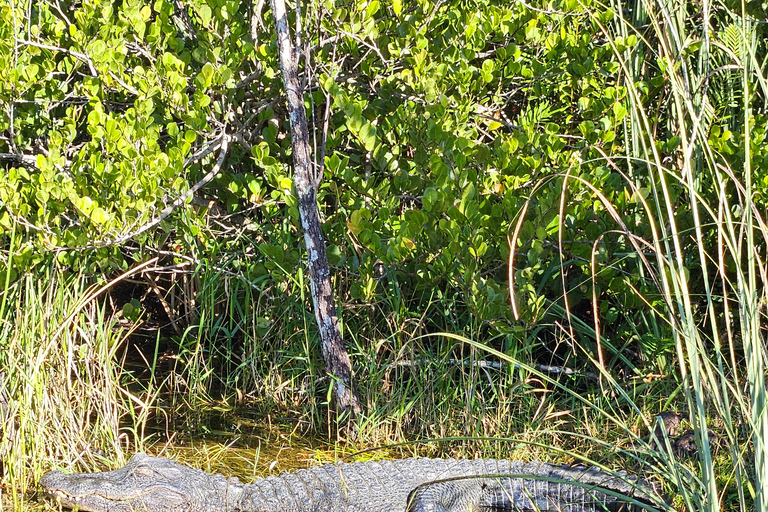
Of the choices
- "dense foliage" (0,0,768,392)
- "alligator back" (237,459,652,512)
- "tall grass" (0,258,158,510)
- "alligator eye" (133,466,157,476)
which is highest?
"dense foliage" (0,0,768,392)

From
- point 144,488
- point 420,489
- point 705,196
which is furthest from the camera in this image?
point 705,196

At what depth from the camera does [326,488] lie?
3.03 m

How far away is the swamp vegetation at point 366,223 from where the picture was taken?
3281 millimetres

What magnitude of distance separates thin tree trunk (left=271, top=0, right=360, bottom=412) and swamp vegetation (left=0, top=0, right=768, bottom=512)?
0.35ft

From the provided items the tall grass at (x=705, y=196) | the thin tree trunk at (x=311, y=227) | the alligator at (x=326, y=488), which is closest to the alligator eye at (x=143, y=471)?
the alligator at (x=326, y=488)

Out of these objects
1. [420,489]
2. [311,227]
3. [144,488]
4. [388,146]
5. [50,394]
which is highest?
[388,146]

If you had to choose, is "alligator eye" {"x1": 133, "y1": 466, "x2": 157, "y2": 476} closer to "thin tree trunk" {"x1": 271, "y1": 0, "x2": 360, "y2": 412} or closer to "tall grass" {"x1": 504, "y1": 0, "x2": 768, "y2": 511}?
"thin tree trunk" {"x1": 271, "y1": 0, "x2": 360, "y2": 412}

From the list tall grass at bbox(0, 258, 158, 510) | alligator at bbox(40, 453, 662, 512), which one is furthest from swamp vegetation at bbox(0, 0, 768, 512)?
alligator at bbox(40, 453, 662, 512)

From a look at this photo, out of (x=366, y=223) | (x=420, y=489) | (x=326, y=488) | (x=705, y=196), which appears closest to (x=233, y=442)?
(x=326, y=488)

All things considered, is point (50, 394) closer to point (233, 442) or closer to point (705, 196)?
point (233, 442)

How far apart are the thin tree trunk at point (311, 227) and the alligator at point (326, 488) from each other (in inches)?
18.9

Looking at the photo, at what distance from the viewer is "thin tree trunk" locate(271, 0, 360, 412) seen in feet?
10.7

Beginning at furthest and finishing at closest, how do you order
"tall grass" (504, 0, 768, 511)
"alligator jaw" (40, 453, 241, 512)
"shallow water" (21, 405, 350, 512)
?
"shallow water" (21, 405, 350, 512) < "alligator jaw" (40, 453, 241, 512) < "tall grass" (504, 0, 768, 511)

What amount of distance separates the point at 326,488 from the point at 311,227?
1.12m
